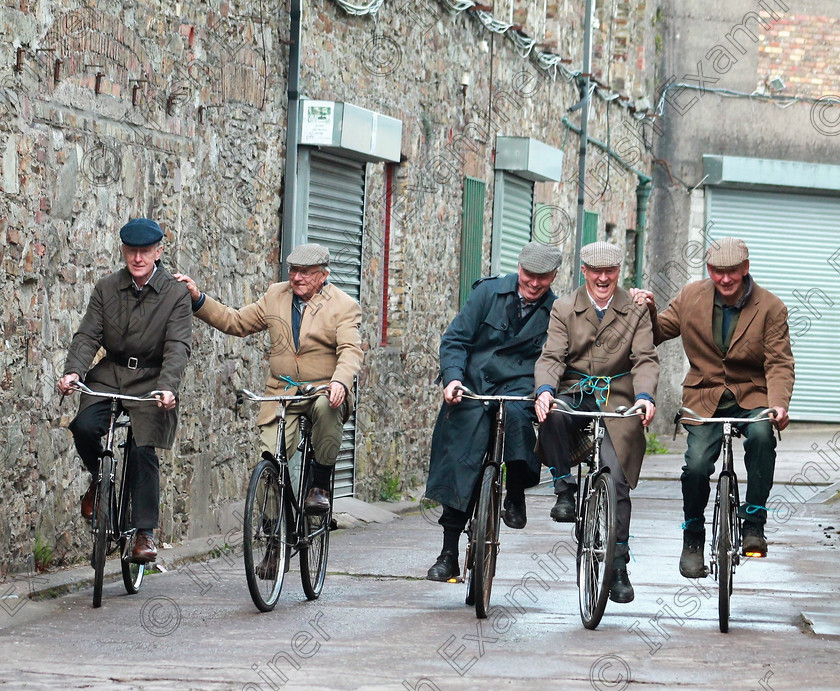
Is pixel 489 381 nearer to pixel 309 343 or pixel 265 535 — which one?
pixel 309 343

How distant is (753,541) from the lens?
308 inches

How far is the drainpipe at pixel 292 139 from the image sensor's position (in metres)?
11.9

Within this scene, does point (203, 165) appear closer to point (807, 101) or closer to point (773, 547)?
point (773, 547)

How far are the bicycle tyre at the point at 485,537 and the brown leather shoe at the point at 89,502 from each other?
1.92m

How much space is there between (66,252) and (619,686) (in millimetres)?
4365

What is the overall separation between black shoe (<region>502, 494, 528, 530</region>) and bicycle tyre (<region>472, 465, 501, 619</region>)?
0.33 metres

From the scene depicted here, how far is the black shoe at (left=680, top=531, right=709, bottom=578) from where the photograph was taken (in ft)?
25.9

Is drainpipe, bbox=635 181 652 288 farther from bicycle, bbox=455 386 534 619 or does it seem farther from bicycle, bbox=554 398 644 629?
bicycle, bbox=554 398 644 629

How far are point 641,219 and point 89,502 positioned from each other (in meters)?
17.7

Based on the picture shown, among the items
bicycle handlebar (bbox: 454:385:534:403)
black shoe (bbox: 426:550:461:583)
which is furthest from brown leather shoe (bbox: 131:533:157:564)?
bicycle handlebar (bbox: 454:385:534:403)

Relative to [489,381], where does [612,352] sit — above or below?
above

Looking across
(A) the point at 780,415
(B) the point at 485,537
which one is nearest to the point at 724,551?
(A) the point at 780,415

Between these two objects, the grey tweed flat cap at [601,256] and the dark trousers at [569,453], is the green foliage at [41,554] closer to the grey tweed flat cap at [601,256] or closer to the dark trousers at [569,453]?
the dark trousers at [569,453]

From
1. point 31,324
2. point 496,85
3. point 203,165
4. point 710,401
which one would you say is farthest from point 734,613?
point 496,85
